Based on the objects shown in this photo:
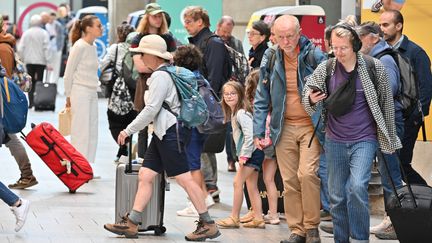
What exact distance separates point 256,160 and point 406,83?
159cm

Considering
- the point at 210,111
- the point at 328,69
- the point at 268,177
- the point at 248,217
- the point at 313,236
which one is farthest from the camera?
the point at 248,217

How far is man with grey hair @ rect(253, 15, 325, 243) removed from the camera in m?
9.37

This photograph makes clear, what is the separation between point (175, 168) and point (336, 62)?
5.81ft

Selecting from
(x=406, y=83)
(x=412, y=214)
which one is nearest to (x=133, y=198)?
(x=406, y=83)

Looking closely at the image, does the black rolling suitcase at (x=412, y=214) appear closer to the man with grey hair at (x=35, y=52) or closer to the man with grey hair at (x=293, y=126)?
the man with grey hair at (x=293, y=126)

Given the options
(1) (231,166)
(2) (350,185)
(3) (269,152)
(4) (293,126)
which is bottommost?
(1) (231,166)

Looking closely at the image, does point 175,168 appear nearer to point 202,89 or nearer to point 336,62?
A: point 202,89

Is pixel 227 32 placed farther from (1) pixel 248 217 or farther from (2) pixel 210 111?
(2) pixel 210 111

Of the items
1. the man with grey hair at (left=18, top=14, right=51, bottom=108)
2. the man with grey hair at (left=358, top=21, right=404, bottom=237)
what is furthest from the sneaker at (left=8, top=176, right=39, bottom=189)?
the man with grey hair at (left=18, top=14, right=51, bottom=108)

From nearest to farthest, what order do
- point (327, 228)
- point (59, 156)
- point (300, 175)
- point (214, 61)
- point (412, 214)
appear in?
point (412, 214)
point (300, 175)
point (327, 228)
point (214, 61)
point (59, 156)

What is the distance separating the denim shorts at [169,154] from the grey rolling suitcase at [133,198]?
1.22ft

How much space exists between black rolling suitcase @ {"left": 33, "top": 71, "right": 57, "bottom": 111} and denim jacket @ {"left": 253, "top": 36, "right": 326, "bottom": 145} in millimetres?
15912

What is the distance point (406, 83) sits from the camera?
10.0 meters

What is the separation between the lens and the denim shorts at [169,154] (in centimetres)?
977
